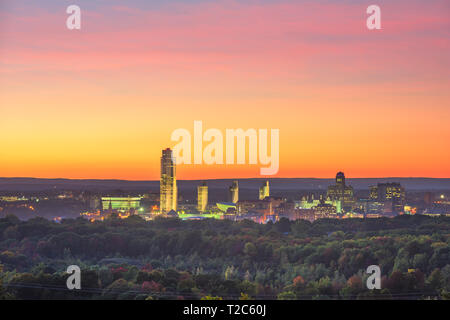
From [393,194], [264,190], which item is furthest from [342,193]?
[264,190]

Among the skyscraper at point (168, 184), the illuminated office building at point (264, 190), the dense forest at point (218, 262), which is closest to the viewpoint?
the dense forest at point (218, 262)

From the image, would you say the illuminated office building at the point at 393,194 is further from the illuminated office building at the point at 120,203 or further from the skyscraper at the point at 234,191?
the illuminated office building at the point at 120,203

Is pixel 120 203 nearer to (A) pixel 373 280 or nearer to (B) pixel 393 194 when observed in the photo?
(B) pixel 393 194

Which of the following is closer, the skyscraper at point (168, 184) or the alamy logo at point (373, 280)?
the alamy logo at point (373, 280)

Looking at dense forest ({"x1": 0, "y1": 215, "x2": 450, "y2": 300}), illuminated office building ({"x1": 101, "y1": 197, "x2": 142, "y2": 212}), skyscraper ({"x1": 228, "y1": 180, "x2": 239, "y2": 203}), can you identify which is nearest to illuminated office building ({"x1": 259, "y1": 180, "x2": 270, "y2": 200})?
skyscraper ({"x1": 228, "y1": 180, "x2": 239, "y2": 203})

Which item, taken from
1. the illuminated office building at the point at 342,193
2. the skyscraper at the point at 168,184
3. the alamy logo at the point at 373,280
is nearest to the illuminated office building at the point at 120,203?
the skyscraper at the point at 168,184

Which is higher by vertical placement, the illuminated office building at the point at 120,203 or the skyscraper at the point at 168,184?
the skyscraper at the point at 168,184
